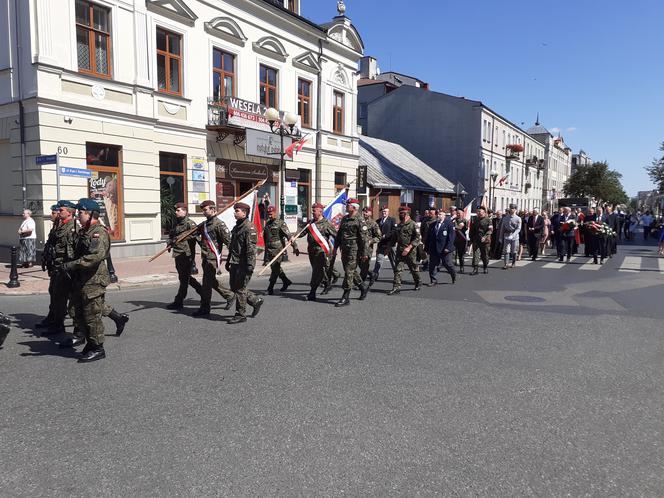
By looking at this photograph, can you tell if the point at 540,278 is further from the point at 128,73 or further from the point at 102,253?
the point at 128,73

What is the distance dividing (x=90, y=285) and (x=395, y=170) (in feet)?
95.7

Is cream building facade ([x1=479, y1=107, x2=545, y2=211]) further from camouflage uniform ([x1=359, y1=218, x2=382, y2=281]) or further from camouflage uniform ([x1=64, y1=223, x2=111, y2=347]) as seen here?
camouflage uniform ([x1=64, y1=223, x2=111, y2=347])

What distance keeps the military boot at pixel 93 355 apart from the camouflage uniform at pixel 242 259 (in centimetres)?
228

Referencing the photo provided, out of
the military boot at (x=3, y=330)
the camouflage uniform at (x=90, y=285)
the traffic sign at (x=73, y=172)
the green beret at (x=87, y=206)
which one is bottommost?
the military boot at (x=3, y=330)

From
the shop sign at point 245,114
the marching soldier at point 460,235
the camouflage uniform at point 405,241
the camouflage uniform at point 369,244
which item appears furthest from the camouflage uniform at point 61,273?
the shop sign at point 245,114

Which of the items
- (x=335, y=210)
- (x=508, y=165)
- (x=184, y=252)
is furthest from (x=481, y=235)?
(x=508, y=165)

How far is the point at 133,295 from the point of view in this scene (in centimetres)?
973

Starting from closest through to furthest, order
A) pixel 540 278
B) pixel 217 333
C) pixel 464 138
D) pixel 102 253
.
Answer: pixel 102 253 < pixel 217 333 < pixel 540 278 < pixel 464 138

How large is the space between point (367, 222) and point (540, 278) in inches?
211

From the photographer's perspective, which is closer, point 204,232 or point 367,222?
point 204,232

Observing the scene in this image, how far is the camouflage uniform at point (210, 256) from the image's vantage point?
26.0ft

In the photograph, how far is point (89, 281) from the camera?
217 inches

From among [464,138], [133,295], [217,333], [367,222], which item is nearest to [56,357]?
[217,333]

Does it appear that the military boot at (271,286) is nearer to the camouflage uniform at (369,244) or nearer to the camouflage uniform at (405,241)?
the camouflage uniform at (369,244)
